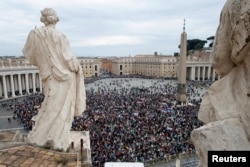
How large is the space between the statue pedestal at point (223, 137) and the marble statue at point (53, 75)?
151 inches

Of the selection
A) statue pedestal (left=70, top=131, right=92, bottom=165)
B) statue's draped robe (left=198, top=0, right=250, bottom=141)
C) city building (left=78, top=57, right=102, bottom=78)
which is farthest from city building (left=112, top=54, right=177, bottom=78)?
statue's draped robe (left=198, top=0, right=250, bottom=141)

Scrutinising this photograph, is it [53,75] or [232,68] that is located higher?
[232,68]

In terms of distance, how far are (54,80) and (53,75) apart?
0.11 m

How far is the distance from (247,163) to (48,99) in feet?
14.3

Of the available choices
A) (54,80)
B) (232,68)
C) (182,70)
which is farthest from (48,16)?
(182,70)

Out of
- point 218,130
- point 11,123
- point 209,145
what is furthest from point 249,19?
point 11,123

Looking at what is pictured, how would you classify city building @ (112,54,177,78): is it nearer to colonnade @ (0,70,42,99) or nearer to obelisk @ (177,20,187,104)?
colonnade @ (0,70,42,99)

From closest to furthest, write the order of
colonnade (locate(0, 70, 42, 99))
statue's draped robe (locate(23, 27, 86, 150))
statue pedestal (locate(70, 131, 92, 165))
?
statue pedestal (locate(70, 131, 92, 165)) < statue's draped robe (locate(23, 27, 86, 150)) < colonnade (locate(0, 70, 42, 99))

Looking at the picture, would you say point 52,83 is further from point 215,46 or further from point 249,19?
point 249,19

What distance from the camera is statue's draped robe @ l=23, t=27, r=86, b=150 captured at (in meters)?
4.94

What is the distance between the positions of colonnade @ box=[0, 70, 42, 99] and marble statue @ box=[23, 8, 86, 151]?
41.3 meters

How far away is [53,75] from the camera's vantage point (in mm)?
5152

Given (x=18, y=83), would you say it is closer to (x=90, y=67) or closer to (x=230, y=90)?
(x=230, y=90)

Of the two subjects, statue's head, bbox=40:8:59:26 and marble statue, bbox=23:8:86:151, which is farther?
statue's head, bbox=40:8:59:26
